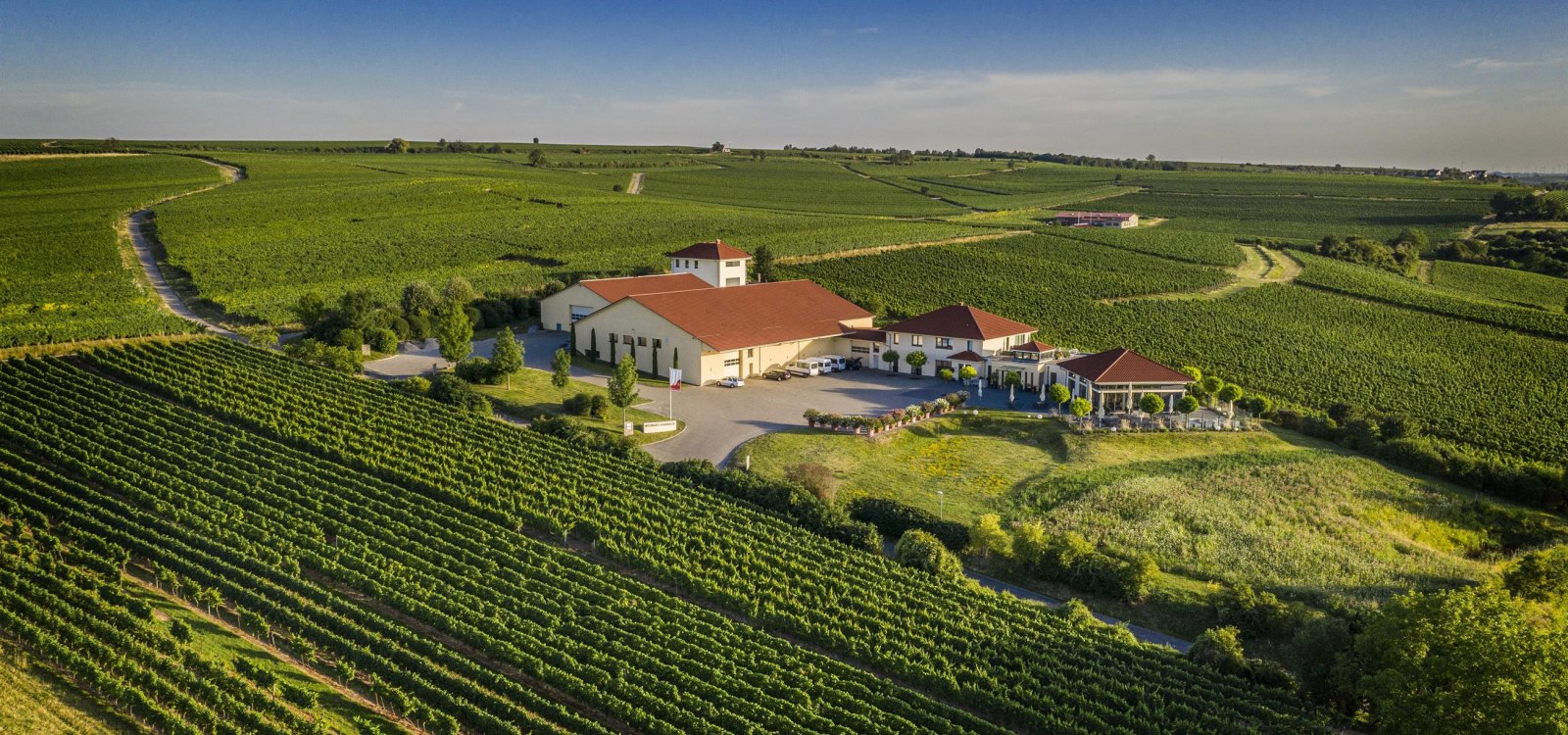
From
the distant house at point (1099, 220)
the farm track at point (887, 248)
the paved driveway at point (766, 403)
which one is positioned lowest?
the paved driveway at point (766, 403)

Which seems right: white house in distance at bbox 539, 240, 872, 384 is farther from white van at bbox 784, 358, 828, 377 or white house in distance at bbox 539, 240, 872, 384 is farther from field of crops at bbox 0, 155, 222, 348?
field of crops at bbox 0, 155, 222, 348

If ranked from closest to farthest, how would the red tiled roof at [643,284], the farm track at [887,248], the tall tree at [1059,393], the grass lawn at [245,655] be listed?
the grass lawn at [245,655] < the tall tree at [1059,393] < the red tiled roof at [643,284] < the farm track at [887,248]

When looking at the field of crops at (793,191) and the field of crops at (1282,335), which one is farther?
the field of crops at (793,191)

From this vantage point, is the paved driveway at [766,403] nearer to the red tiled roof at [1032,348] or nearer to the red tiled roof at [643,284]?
the red tiled roof at [1032,348]

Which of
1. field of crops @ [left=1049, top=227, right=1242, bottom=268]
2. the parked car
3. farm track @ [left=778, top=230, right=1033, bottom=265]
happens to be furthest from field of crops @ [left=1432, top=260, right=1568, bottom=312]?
the parked car

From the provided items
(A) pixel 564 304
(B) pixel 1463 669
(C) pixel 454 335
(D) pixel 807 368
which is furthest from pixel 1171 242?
(B) pixel 1463 669

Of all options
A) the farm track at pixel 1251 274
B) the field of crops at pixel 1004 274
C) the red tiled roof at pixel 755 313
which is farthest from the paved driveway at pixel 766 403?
the farm track at pixel 1251 274

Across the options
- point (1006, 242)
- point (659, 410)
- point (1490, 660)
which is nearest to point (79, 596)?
point (659, 410)
